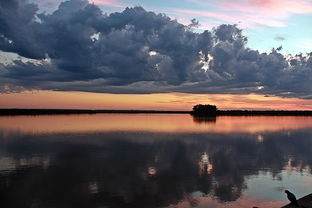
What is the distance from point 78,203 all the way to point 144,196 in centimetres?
470

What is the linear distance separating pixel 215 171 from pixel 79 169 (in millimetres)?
13288

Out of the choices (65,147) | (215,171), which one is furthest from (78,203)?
(65,147)

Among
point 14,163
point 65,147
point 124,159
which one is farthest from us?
point 65,147

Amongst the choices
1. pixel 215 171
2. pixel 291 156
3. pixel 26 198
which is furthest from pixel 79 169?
pixel 291 156

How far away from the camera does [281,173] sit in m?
34.1

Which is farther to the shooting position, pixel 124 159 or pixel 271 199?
pixel 124 159

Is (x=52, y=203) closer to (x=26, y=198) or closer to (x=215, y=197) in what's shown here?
(x=26, y=198)

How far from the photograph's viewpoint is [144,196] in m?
25.0

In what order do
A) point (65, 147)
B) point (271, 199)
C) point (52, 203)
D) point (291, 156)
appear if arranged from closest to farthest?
point (52, 203), point (271, 199), point (291, 156), point (65, 147)

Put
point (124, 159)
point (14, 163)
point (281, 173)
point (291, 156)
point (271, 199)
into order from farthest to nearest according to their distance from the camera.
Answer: point (291, 156) < point (124, 159) < point (14, 163) < point (281, 173) < point (271, 199)

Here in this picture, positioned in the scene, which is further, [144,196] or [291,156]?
[291,156]

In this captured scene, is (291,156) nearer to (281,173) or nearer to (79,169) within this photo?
(281,173)

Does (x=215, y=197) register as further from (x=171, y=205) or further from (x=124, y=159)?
(x=124, y=159)

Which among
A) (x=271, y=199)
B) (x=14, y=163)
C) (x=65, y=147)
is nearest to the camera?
(x=271, y=199)
